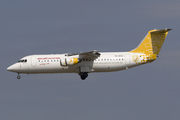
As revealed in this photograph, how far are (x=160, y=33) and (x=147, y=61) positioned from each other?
3.78 m

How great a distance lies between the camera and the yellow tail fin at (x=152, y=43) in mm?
35719

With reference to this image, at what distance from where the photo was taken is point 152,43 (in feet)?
118

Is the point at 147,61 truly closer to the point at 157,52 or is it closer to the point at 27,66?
the point at 157,52

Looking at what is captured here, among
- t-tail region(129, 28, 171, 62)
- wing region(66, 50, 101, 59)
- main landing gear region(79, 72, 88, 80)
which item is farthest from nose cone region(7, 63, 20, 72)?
t-tail region(129, 28, 171, 62)

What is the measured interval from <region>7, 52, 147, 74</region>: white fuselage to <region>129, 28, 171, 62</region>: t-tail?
1.36 m

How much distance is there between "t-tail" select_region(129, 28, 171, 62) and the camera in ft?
117

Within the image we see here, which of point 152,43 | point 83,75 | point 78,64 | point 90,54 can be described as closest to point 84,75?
point 83,75

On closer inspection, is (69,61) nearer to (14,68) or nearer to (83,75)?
(83,75)

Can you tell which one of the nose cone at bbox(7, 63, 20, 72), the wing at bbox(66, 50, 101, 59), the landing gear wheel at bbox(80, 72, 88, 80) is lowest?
the landing gear wheel at bbox(80, 72, 88, 80)

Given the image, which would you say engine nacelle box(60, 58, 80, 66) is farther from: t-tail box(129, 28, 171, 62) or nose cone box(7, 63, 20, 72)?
t-tail box(129, 28, 171, 62)

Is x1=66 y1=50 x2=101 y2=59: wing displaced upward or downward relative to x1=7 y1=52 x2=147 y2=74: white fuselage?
upward

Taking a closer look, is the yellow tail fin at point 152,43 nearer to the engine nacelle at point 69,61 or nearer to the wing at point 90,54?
the wing at point 90,54

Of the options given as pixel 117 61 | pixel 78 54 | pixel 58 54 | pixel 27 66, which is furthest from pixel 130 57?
pixel 27 66

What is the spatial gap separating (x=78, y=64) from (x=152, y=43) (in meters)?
9.38
